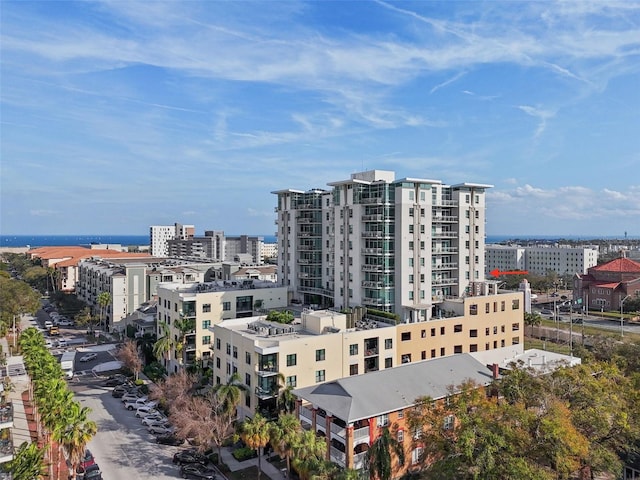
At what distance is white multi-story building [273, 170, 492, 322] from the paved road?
1115 inches

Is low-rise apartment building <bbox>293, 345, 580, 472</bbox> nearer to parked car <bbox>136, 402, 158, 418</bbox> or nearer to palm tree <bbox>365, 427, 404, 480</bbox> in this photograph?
palm tree <bbox>365, 427, 404, 480</bbox>

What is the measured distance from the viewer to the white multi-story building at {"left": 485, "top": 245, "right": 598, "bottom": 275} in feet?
571

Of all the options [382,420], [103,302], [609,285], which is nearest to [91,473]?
[382,420]

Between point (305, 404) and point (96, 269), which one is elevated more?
point (96, 269)

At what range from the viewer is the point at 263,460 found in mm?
38594

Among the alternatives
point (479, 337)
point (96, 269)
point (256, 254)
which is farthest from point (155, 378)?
point (256, 254)

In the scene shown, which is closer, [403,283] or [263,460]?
[263,460]

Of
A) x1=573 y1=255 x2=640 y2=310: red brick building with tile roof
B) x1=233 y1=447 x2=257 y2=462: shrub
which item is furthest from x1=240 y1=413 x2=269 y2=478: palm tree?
x1=573 y1=255 x2=640 y2=310: red brick building with tile roof

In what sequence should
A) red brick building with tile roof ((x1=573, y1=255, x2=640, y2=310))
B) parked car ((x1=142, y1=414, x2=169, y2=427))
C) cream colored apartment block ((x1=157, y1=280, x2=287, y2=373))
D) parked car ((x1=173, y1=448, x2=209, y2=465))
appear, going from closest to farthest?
parked car ((x1=173, y1=448, x2=209, y2=465))
parked car ((x1=142, y1=414, x2=169, y2=427))
cream colored apartment block ((x1=157, y1=280, x2=287, y2=373))
red brick building with tile roof ((x1=573, y1=255, x2=640, y2=310))

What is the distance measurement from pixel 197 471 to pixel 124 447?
9175mm

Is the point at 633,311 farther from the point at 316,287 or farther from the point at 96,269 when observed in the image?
the point at 96,269

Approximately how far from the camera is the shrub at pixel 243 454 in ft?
128

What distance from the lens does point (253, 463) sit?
126 ft

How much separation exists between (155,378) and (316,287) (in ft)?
81.0
